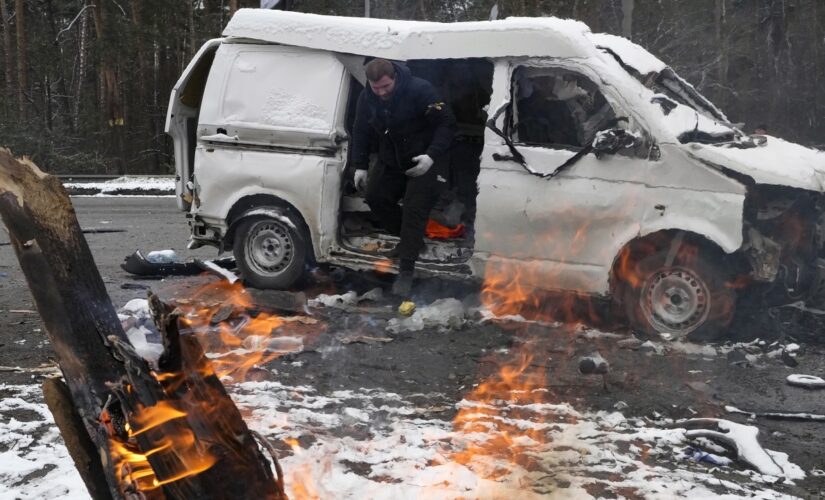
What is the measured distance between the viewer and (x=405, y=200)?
7.25 metres

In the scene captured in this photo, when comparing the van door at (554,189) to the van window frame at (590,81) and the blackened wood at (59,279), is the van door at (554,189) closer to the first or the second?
the van window frame at (590,81)

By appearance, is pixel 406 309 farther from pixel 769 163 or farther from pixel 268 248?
pixel 769 163

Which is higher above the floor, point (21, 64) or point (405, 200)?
point (21, 64)

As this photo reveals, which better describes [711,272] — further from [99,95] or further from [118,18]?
[99,95]

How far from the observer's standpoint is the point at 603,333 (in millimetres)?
6605

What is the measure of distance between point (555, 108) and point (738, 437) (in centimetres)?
355

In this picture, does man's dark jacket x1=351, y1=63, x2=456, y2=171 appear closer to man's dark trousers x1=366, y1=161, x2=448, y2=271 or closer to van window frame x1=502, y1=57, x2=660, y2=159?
man's dark trousers x1=366, y1=161, x2=448, y2=271

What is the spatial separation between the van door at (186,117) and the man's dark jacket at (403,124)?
6.59 feet

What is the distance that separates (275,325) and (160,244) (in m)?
→ 5.47

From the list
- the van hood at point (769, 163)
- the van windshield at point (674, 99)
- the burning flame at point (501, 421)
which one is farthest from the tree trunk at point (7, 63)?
the van hood at point (769, 163)

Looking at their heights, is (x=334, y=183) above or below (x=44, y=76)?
below

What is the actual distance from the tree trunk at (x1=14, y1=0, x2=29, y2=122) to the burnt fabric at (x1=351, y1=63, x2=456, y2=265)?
22328 mm

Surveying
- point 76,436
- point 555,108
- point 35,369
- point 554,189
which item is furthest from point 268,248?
point 76,436

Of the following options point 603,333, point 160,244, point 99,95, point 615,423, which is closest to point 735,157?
point 603,333
